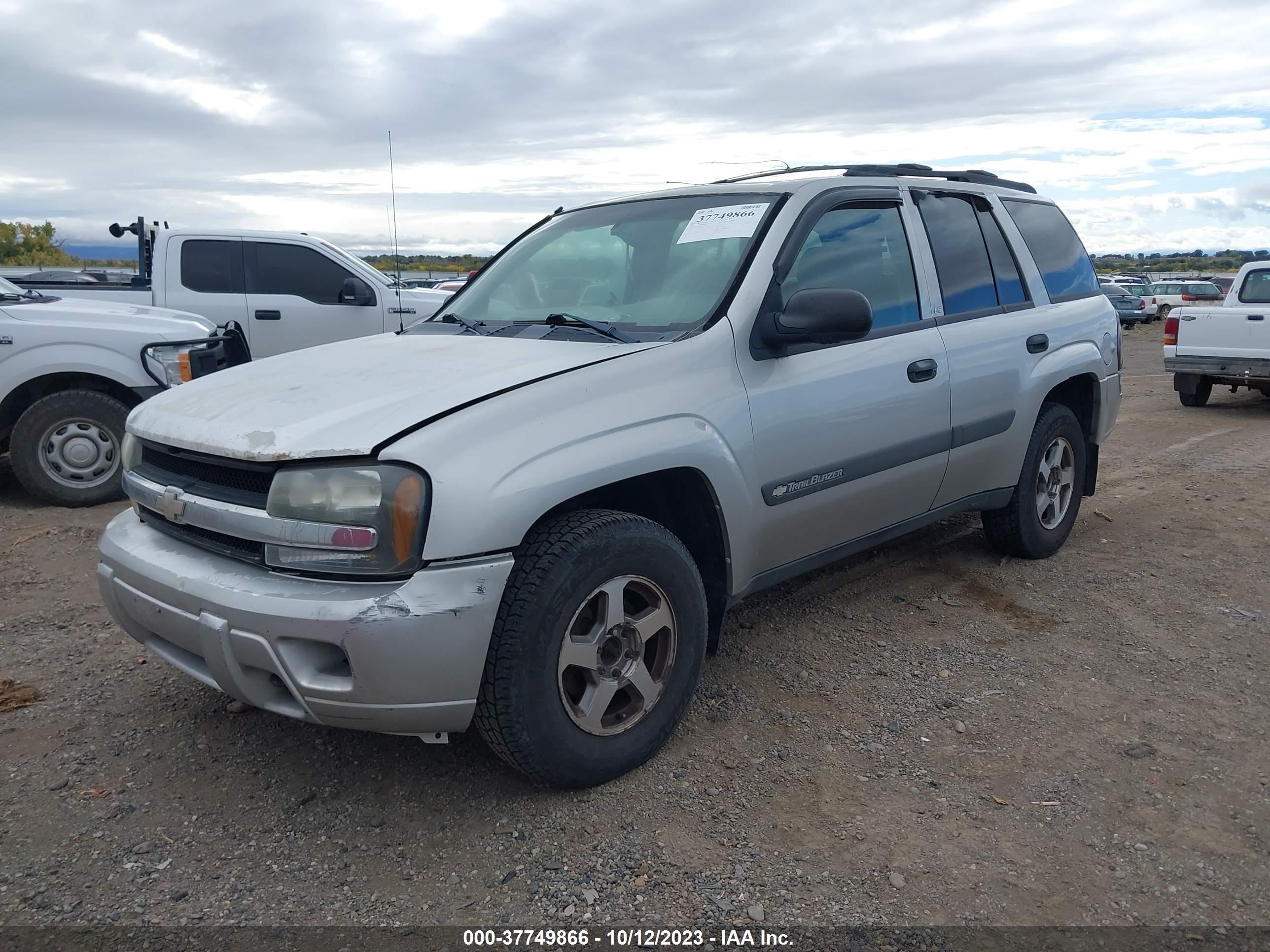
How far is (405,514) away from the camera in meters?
2.44

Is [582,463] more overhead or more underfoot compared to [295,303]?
more underfoot

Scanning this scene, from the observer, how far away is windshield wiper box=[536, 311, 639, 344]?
3186 millimetres

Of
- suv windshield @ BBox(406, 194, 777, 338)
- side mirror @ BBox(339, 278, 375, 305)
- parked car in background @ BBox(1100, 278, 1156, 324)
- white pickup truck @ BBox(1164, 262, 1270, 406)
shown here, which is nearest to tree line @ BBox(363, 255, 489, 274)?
side mirror @ BBox(339, 278, 375, 305)

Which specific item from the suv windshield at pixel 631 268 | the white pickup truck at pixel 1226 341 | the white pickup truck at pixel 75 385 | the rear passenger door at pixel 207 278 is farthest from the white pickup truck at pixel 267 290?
the white pickup truck at pixel 1226 341

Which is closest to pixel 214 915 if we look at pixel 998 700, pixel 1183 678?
pixel 998 700

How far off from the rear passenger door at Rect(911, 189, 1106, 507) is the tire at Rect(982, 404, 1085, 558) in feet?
0.47

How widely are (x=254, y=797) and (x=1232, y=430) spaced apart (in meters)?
9.58

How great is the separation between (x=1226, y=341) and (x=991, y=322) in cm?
793

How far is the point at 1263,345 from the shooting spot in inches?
409

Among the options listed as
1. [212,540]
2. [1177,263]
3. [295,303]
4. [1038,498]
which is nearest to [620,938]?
[212,540]

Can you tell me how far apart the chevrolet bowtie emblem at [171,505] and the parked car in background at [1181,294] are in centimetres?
3008

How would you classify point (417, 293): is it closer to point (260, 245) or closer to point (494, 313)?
point (260, 245)

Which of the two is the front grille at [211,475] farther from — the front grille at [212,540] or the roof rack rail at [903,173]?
the roof rack rail at [903,173]

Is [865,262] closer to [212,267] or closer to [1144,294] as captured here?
[212,267]
